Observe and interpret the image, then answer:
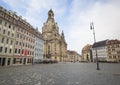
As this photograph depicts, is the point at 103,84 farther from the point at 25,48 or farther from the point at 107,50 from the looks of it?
the point at 107,50

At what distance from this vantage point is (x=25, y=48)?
1897 inches

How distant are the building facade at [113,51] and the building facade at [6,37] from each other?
255ft

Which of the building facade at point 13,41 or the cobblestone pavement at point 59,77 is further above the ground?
the building facade at point 13,41

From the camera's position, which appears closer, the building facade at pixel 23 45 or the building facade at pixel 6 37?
the building facade at pixel 6 37

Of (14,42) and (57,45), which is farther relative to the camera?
(57,45)

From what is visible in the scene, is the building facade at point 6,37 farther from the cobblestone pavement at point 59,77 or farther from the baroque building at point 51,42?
the baroque building at point 51,42

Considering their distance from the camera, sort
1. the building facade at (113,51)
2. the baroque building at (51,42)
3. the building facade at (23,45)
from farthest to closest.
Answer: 1. the baroque building at (51,42)
2. the building facade at (113,51)
3. the building facade at (23,45)

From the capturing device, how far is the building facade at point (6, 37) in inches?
1368

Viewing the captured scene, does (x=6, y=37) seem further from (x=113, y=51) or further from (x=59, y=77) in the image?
(x=113, y=51)

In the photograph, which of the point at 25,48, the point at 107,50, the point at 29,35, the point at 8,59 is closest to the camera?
the point at 8,59

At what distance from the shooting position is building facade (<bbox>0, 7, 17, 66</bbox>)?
34.8 m

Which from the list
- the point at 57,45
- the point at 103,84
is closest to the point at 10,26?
the point at 103,84

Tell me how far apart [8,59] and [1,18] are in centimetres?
1447

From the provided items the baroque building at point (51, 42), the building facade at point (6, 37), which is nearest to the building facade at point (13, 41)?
the building facade at point (6, 37)
